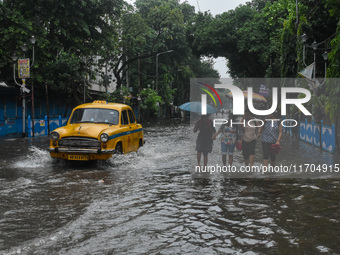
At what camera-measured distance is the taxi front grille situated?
12453 millimetres

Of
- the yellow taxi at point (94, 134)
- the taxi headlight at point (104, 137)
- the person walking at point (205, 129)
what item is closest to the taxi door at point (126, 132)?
the yellow taxi at point (94, 134)

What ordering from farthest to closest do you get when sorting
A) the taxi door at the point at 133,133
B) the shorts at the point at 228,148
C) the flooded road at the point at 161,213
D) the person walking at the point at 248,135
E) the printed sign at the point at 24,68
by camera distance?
the printed sign at the point at 24,68 → the taxi door at the point at 133,133 → the shorts at the point at 228,148 → the person walking at the point at 248,135 → the flooded road at the point at 161,213

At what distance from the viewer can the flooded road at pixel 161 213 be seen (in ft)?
18.5

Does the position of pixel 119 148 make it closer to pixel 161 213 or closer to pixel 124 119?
pixel 124 119

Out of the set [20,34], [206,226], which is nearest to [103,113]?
[206,226]

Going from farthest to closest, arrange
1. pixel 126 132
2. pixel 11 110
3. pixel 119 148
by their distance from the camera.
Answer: pixel 11 110 → pixel 126 132 → pixel 119 148

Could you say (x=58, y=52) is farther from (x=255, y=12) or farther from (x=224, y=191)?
(x=224, y=191)

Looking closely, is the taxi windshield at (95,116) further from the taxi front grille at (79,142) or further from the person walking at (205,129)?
the person walking at (205,129)

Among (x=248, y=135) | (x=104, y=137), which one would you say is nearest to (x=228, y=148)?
(x=248, y=135)

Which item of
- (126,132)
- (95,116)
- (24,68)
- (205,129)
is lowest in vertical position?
(126,132)

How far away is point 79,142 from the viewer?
Answer: 1256cm

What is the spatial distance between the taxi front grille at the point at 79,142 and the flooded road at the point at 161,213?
0.68 meters

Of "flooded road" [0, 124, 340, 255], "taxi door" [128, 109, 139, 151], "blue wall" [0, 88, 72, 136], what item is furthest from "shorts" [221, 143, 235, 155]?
"blue wall" [0, 88, 72, 136]

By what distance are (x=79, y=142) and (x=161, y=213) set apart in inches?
228
